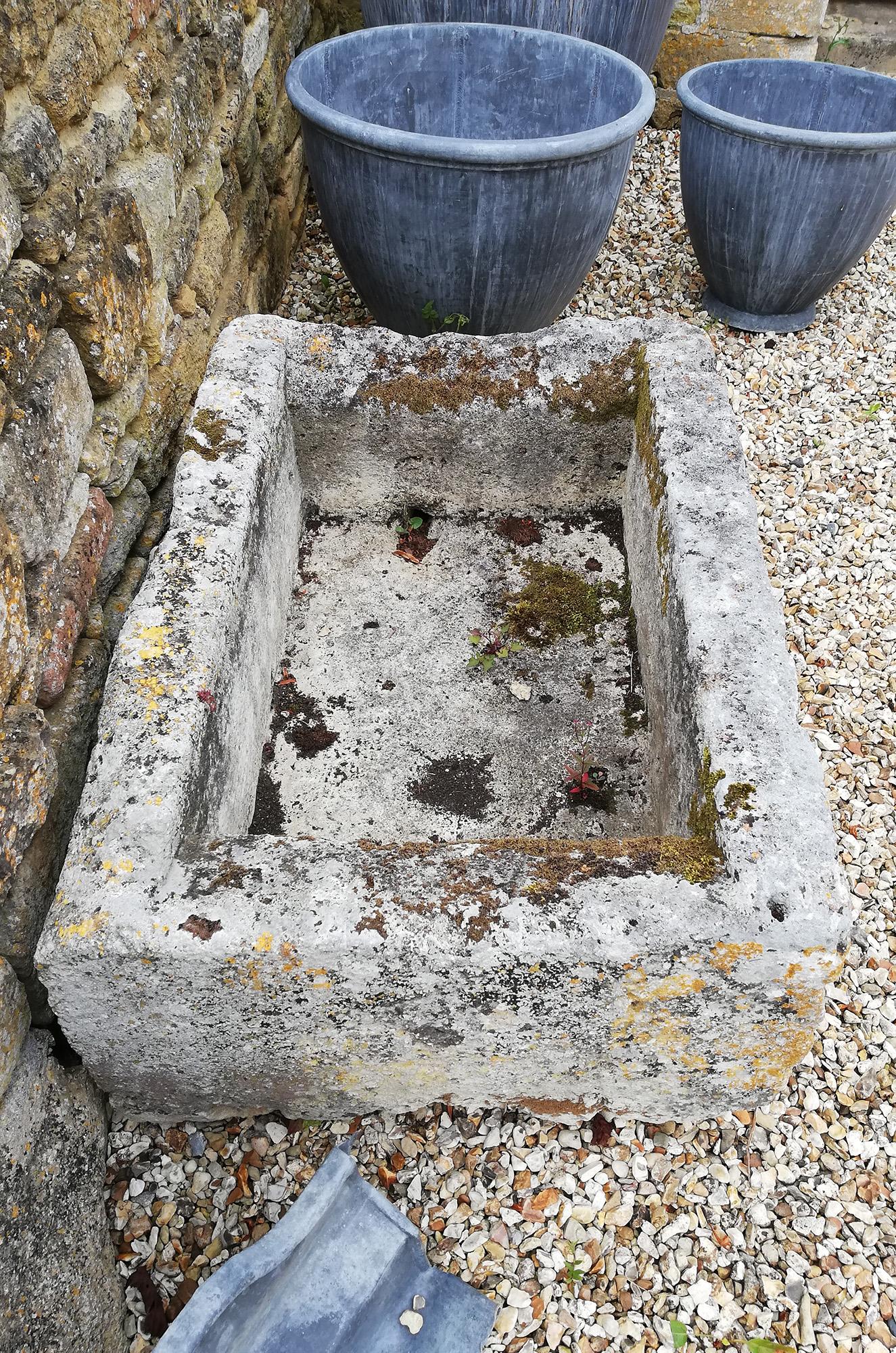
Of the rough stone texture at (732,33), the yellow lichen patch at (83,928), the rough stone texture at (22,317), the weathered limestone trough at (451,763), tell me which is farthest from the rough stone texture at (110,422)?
the rough stone texture at (732,33)

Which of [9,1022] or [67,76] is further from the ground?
[67,76]

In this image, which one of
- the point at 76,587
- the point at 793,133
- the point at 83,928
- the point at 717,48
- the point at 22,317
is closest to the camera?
the point at 83,928

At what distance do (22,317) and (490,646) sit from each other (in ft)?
3.93

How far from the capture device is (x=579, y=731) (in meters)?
2.07

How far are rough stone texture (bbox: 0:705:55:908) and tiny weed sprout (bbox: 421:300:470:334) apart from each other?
6.09 ft

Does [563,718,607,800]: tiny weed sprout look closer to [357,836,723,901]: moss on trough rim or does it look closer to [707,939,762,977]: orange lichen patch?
[357,836,723,901]: moss on trough rim

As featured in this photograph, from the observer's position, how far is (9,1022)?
4.51 feet

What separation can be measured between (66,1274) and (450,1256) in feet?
1.93

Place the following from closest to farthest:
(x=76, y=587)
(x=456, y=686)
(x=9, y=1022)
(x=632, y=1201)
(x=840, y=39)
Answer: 1. (x=9, y=1022)
2. (x=632, y=1201)
3. (x=76, y=587)
4. (x=456, y=686)
5. (x=840, y=39)

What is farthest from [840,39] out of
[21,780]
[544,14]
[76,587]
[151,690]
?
[21,780]

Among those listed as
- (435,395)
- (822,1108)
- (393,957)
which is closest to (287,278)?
(435,395)

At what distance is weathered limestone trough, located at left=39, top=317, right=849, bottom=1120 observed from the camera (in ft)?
4.28

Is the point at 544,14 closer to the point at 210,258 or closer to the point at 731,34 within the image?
the point at 731,34

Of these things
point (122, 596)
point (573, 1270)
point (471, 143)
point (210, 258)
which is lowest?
point (573, 1270)
